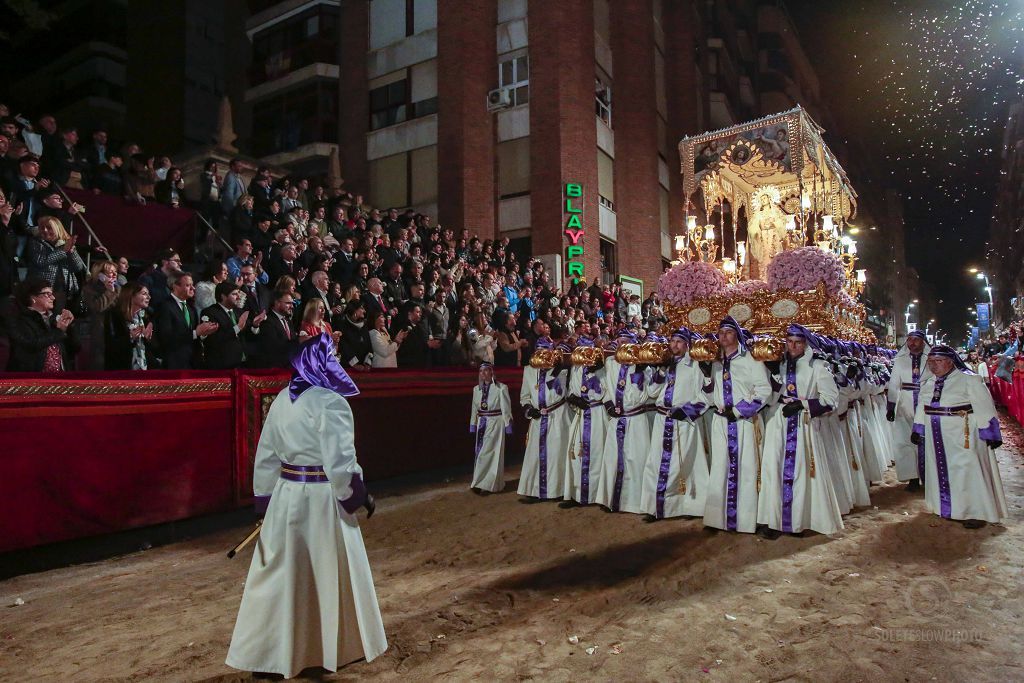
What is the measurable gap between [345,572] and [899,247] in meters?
119

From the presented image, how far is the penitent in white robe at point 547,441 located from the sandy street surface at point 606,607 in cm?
155

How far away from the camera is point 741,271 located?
47.9 ft

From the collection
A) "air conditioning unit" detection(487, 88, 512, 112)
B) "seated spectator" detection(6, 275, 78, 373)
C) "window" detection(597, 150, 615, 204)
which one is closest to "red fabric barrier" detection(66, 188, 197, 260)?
"seated spectator" detection(6, 275, 78, 373)

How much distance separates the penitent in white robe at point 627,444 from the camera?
7891 millimetres

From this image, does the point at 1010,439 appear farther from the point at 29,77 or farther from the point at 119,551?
the point at 29,77

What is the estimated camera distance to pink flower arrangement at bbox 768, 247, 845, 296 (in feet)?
35.2

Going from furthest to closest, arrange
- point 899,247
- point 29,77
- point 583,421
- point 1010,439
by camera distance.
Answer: point 899,247
point 29,77
point 1010,439
point 583,421

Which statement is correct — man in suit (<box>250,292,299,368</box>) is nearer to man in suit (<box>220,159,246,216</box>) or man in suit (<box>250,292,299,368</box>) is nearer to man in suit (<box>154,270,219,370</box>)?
man in suit (<box>154,270,219,370</box>)

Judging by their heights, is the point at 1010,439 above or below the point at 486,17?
below

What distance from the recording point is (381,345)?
10117 mm

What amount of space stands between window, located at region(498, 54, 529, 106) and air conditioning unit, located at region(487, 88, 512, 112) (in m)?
0.22

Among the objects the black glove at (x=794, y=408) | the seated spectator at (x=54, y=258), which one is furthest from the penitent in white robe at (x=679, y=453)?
the seated spectator at (x=54, y=258)

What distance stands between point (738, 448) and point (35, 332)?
6912 mm

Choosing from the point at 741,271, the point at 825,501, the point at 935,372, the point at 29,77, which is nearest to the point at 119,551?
the point at 825,501
